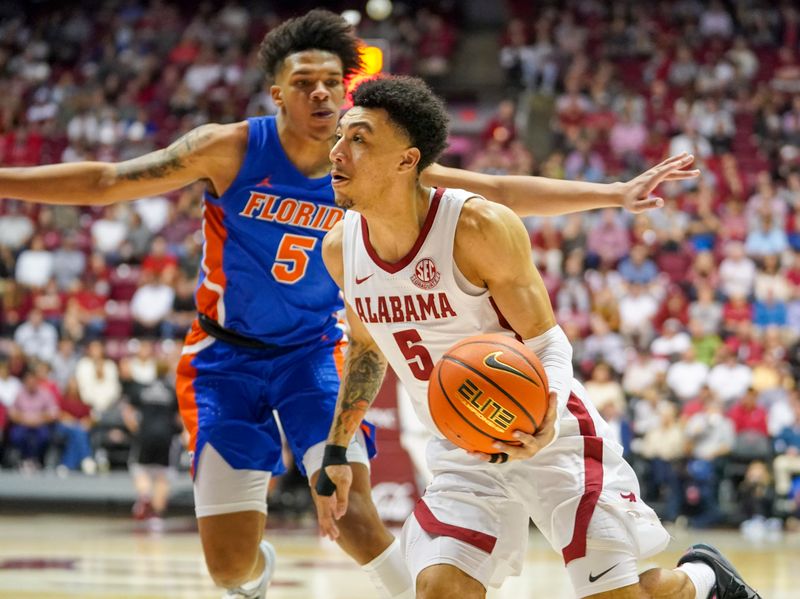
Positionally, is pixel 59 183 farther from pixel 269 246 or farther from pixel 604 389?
pixel 604 389

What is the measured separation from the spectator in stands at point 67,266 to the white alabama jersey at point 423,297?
1195cm

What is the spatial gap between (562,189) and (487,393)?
1302 mm

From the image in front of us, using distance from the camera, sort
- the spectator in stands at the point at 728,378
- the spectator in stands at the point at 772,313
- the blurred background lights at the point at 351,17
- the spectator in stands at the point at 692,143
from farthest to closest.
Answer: the spectator in stands at the point at 692,143, the spectator in stands at the point at 772,313, the spectator in stands at the point at 728,378, the blurred background lights at the point at 351,17

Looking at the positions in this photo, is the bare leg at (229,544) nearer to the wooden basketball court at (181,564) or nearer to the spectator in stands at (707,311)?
the wooden basketball court at (181,564)

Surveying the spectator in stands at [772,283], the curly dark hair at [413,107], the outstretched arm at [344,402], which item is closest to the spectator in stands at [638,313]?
the spectator in stands at [772,283]

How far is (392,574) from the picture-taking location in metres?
4.76

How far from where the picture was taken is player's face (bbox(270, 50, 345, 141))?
4.91 m

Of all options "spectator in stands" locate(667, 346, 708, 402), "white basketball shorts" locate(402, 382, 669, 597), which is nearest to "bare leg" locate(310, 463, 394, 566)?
"white basketball shorts" locate(402, 382, 669, 597)

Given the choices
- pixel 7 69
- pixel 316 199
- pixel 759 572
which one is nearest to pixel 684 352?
pixel 759 572

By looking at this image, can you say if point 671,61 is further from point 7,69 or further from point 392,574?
point 392,574

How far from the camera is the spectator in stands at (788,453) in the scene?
12.0 meters

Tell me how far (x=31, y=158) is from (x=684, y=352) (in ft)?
34.6

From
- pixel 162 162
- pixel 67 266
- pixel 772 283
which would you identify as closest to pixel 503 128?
pixel 772 283

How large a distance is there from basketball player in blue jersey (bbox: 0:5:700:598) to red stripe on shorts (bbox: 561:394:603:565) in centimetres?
109
